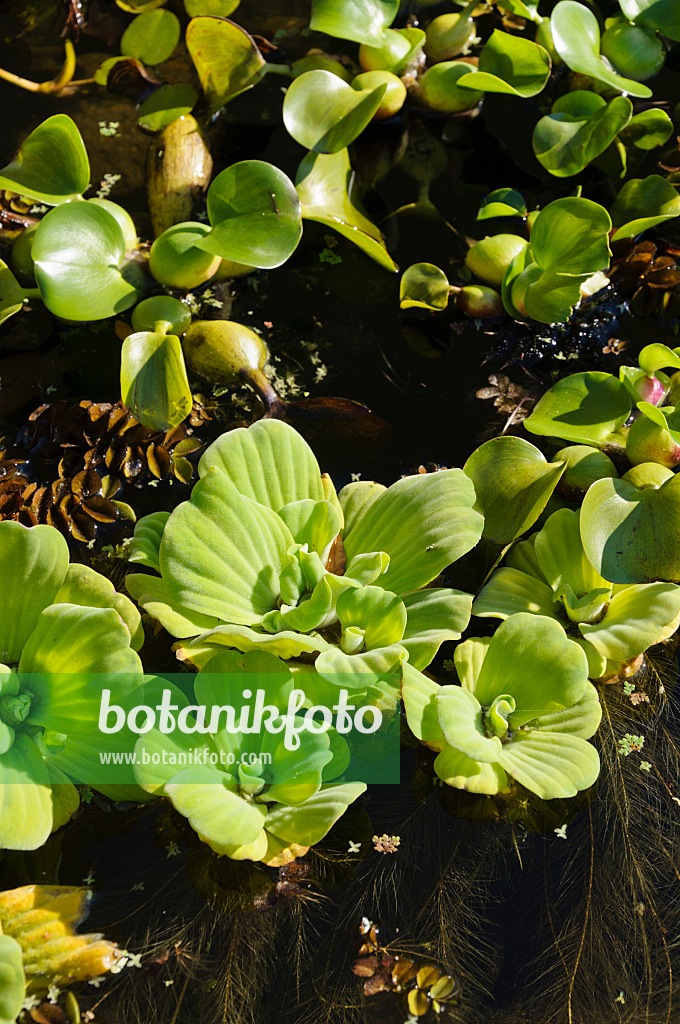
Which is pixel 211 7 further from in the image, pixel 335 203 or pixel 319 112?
pixel 335 203

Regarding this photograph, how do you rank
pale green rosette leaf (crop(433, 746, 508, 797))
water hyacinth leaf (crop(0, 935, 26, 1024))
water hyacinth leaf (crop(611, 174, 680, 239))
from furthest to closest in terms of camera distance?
water hyacinth leaf (crop(611, 174, 680, 239)) → pale green rosette leaf (crop(433, 746, 508, 797)) → water hyacinth leaf (crop(0, 935, 26, 1024))

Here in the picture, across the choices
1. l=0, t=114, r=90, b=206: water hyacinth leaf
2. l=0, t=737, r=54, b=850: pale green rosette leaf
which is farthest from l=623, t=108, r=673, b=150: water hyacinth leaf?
l=0, t=737, r=54, b=850: pale green rosette leaf

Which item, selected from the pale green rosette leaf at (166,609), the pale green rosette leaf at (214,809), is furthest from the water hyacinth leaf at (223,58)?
the pale green rosette leaf at (214,809)

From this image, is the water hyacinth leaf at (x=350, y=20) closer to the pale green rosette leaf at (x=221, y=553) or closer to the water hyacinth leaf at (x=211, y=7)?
the water hyacinth leaf at (x=211, y=7)

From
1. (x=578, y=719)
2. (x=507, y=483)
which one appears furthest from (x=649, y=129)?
(x=578, y=719)

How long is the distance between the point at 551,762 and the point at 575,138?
1.50 metres

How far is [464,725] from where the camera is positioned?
4.18 ft

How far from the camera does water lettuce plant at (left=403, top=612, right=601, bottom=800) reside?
129cm

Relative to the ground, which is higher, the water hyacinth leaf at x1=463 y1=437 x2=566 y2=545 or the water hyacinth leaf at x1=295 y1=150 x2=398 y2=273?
the water hyacinth leaf at x1=295 y1=150 x2=398 y2=273

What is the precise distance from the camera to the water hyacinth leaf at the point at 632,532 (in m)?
1.49

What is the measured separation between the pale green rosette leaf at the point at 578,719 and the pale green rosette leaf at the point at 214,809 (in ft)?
1.54

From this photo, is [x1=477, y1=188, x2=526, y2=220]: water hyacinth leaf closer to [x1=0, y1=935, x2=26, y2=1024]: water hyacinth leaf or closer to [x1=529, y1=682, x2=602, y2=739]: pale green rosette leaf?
[x1=529, y1=682, x2=602, y2=739]: pale green rosette leaf

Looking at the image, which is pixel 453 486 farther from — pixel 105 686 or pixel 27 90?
pixel 27 90

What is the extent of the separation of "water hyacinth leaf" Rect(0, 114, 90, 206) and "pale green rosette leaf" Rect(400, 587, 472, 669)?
1.22 metres
